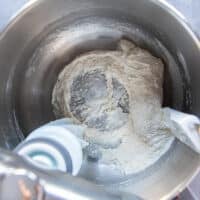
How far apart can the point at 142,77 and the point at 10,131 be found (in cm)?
21

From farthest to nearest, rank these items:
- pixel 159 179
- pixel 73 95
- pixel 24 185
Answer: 1. pixel 73 95
2. pixel 159 179
3. pixel 24 185

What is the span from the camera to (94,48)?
0.79 m

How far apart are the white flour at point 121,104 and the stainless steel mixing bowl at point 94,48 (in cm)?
2

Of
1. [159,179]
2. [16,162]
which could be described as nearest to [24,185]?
[16,162]

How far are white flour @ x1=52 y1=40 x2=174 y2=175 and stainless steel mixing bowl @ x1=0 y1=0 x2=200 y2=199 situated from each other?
16 millimetres

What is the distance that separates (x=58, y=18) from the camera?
73 centimetres

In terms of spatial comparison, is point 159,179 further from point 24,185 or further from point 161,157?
point 24,185

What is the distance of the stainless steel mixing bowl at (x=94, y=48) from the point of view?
25.8 inches

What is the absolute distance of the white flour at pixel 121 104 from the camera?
0.72 meters

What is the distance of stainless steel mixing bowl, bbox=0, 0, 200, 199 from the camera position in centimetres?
66

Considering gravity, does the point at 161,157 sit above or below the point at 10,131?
above

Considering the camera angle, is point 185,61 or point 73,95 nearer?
point 185,61

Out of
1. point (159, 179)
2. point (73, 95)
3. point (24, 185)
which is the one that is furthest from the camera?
point (73, 95)

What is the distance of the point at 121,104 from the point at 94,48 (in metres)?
0.10
